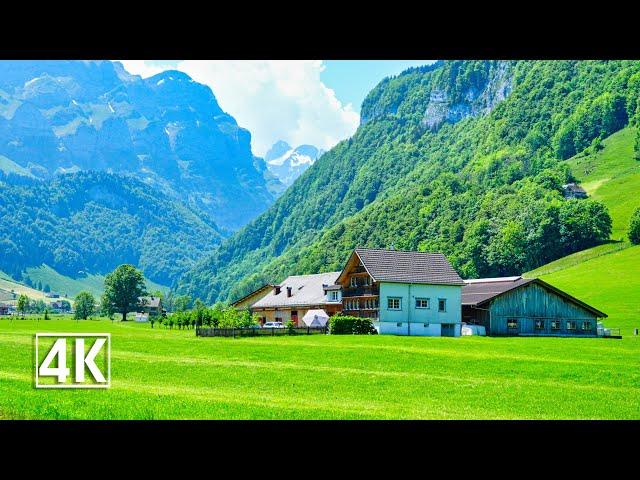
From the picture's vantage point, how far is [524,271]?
112 m

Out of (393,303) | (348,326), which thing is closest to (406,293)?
(393,303)

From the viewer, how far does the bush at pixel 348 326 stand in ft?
164

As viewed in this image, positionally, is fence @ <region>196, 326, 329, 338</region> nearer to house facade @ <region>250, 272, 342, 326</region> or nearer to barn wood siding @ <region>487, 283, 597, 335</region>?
house facade @ <region>250, 272, 342, 326</region>

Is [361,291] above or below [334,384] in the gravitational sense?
Answer: above

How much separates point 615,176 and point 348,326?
11567 centimetres

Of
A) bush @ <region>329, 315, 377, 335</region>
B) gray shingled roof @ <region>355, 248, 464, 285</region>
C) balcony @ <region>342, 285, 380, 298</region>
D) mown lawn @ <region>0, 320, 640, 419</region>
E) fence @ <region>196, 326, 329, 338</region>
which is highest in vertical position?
gray shingled roof @ <region>355, 248, 464, 285</region>

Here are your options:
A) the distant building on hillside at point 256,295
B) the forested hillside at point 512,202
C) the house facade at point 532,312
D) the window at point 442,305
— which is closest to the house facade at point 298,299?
the distant building on hillside at point 256,295

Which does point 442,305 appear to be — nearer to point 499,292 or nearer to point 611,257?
point 499,292

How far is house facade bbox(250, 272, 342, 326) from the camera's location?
63.5m

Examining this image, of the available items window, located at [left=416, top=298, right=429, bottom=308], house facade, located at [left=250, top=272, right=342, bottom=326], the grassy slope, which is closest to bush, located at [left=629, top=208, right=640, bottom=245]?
the grassy slope

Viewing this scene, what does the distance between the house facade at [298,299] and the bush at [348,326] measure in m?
10.5

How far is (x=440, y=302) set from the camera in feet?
186
